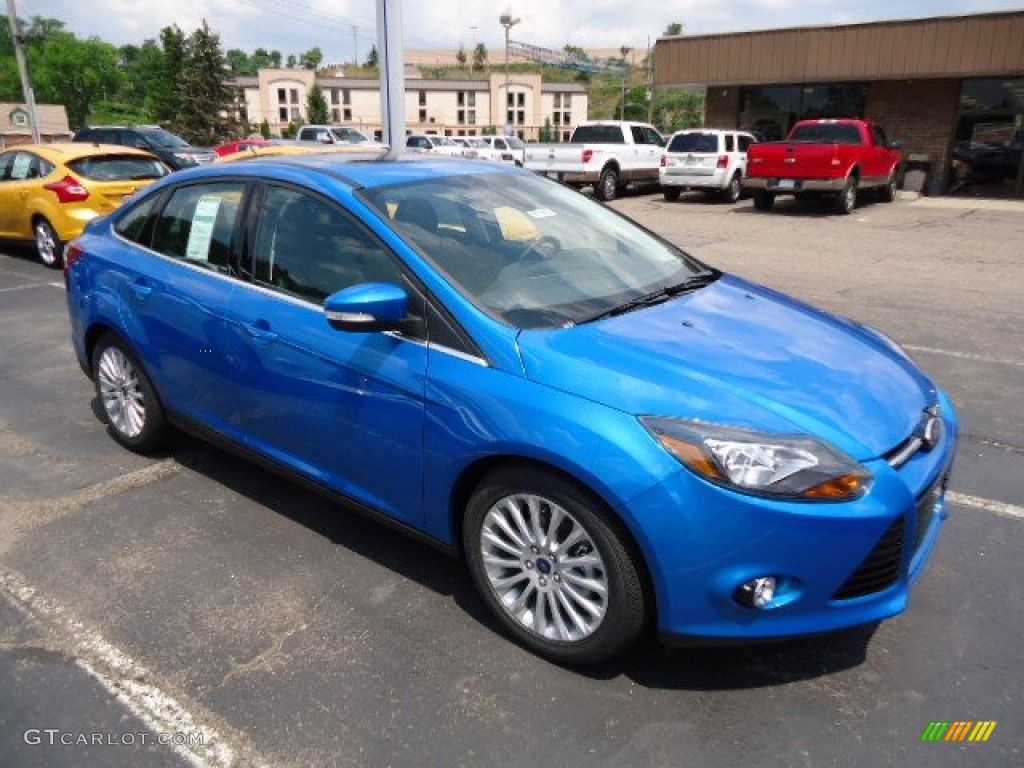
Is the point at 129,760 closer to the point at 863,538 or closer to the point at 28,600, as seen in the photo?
the point at 28,600

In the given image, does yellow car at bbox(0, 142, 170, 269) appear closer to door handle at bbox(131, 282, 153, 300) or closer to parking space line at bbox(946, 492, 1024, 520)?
door handle at bbox(131, 282, 153, 300)

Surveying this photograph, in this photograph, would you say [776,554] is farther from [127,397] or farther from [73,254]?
[73,254]

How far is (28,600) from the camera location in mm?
3053

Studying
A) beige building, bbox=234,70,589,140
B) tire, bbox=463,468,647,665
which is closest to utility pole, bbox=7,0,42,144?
tire, bbox=463,468,647,665

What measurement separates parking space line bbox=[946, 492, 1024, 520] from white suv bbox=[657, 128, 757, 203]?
1677cm

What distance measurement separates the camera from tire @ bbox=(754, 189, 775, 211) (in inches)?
703

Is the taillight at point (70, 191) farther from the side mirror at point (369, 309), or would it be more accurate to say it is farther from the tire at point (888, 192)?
the tire at point (888, 192)

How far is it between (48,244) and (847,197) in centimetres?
A: 1470

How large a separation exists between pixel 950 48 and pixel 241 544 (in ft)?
74.2

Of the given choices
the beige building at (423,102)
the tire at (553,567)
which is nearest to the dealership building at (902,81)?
the tire at (553,567)

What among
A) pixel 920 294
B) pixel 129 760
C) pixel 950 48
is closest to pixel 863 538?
pixel 129 760

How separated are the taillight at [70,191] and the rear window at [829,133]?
13798mm

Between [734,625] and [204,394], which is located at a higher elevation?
[204,394]

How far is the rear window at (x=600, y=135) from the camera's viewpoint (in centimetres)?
2053
